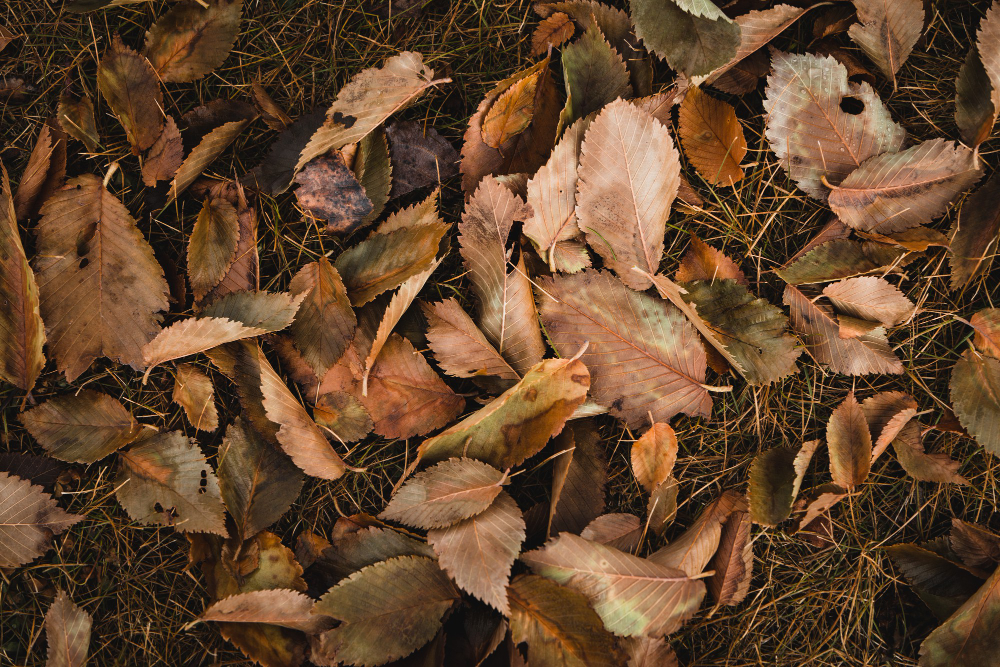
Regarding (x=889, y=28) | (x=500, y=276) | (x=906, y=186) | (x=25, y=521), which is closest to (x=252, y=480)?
(x=25, y=521)

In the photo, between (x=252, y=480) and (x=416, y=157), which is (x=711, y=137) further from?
(x=252, y=480)

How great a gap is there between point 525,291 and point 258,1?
3.38 feet

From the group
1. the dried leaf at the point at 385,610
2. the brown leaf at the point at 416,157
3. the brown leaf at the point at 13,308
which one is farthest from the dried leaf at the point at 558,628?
the brown leaf at the point at 13,308

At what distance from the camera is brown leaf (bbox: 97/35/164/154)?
60.2 inches

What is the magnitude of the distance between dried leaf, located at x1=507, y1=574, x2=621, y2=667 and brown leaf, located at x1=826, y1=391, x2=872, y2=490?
69cm

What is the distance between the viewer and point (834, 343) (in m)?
1.53

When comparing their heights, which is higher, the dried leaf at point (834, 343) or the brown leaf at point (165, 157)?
the brown leaf at point (165, 157)

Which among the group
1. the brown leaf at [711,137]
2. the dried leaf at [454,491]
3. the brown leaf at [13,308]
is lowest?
the dried leaf at [454,491]

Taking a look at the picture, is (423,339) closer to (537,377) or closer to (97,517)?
(537,377)

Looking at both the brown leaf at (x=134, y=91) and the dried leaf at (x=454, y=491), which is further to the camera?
the brown leaf at (x=134, y=91)

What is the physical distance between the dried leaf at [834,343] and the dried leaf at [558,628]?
0.85 metres

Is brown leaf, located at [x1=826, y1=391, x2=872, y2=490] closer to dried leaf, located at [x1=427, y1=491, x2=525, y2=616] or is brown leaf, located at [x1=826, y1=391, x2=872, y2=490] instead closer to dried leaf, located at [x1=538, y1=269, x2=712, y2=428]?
dried leaf, located at [x1=538, y1=269, x2=712, y2=428]

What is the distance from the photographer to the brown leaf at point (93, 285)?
149 cm

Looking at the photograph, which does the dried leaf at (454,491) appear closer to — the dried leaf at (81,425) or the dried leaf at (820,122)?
the dried leaf at (81,425)
